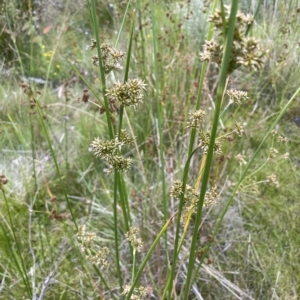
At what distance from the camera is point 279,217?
1387 mm

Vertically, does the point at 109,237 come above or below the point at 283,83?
below

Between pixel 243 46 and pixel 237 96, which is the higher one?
pixel 243 46

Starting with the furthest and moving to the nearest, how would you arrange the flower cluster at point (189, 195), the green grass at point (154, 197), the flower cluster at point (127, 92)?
1. the green grass at point (154, 197)
2. the flower cluster at point (189, 195)
3. the flower cluster at point (127, 92)

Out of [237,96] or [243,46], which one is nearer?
[243,46]

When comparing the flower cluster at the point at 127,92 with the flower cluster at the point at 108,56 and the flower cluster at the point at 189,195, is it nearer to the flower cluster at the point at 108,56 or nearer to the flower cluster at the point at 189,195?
the flower cluster at the point at 108,56

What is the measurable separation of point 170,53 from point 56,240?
4.38ft

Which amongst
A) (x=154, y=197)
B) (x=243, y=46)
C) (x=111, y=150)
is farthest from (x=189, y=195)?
(x=154, y=197)

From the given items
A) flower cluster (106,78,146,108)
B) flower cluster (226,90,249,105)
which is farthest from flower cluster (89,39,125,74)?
flower cluster (226,90,249,105)

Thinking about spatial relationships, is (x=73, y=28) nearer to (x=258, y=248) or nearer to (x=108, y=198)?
(x=108, y=198)

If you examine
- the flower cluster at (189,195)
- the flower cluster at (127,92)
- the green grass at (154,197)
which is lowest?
the green grass at (154,197)

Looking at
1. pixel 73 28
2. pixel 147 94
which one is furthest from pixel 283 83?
pixel 73 28

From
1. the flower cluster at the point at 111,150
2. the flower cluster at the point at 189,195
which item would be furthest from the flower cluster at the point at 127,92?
the flower cluster at the point at 189,195

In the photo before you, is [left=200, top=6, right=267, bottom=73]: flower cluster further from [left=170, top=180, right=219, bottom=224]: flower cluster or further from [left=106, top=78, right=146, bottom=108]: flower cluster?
[left=170, top=180, right=219, bottom=224]: flower cluster

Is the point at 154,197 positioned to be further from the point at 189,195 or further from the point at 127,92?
the point at 127,92
